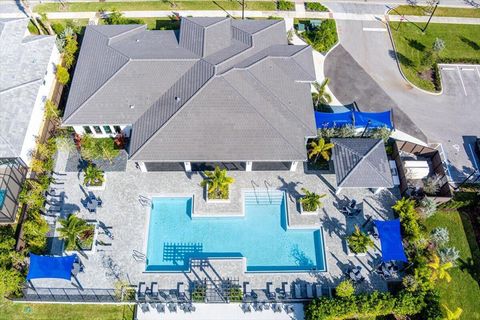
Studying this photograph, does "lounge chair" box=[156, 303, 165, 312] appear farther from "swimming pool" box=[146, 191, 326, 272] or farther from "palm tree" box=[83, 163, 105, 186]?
"palm tree" box=[83, 163, 105, 186]

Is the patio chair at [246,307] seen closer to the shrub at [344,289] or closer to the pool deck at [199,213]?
the pool deck at [199,213]

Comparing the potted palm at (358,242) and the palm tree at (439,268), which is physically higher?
the potted palm at (358,242)

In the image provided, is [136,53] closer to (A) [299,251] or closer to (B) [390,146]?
(A) [299,251]

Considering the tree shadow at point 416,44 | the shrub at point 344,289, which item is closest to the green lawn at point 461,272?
the shrub at point 344,289

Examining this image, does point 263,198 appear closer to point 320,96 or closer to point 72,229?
point 320,96

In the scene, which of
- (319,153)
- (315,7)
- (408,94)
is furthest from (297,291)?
(315,7)

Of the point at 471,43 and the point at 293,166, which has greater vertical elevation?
the point at 471,43

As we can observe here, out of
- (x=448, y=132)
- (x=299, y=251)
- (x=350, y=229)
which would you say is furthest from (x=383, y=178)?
(x=448, y=132)
